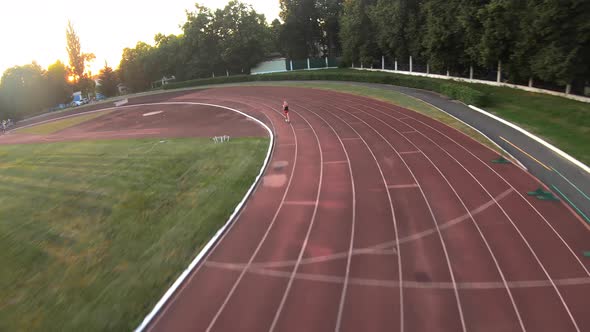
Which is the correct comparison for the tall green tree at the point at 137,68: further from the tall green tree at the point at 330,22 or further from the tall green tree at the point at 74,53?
the tall green tree at the point at 330,22

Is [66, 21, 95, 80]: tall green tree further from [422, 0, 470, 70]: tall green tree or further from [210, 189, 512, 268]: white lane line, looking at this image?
[210, 189, 512, 268]: white lane line

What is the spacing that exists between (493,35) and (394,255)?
22.4 meters

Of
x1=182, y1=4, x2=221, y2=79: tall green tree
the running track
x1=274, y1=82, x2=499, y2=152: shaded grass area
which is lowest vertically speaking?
the running track

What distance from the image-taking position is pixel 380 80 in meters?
37.0

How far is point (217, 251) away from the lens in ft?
34.8

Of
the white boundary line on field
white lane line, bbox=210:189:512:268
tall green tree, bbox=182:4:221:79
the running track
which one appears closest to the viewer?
the running track

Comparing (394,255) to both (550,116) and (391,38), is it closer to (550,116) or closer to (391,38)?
(550,116)

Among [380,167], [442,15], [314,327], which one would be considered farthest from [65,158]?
[442,15]

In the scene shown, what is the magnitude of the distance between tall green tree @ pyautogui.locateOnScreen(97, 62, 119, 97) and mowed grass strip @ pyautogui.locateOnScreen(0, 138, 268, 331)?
51.2 meters

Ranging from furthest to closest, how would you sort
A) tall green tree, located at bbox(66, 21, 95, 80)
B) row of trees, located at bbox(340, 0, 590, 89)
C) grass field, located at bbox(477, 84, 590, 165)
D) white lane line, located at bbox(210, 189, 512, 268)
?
tall green tree, located at bbox(66, 21, 95, 80)
row of trees, located at bbox(340, 0, 590, 89)
grass field, located at bbox(477, 84, 590, 165)
white lane line, located at bbox(210, 189, 512, 268)

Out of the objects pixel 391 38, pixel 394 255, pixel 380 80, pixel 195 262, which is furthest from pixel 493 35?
pixel 195 262

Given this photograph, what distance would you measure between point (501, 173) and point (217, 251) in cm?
1139

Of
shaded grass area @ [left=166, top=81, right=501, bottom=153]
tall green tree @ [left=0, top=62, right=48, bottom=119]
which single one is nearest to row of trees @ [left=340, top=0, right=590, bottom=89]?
shaded grass area @ [left=166, top=81, right=501, bottom=153]

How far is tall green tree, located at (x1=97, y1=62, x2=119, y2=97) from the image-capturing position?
225 ft
